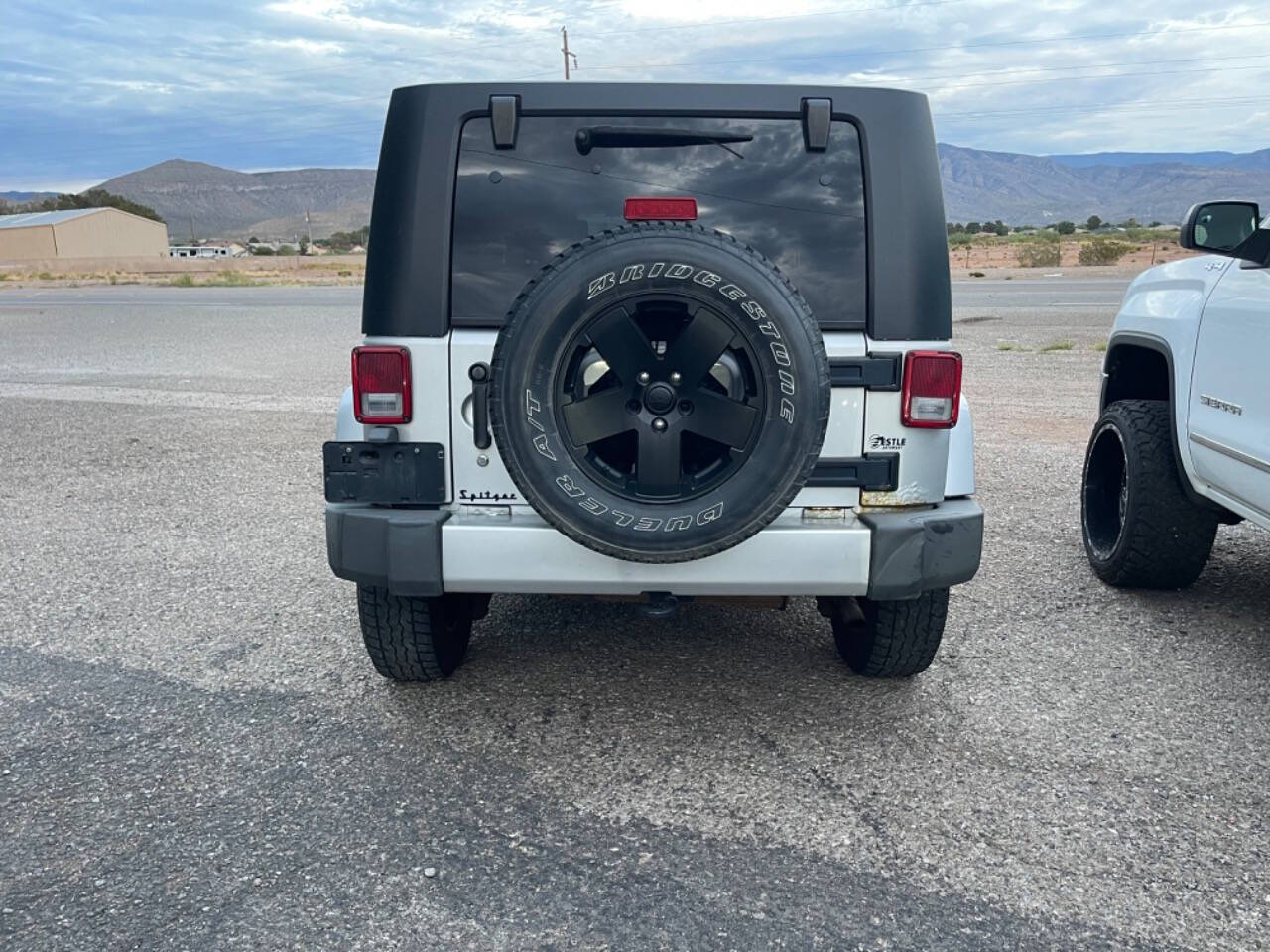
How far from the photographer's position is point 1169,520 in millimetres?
5094

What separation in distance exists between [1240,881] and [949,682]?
1.42 m

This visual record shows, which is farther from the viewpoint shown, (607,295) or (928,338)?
(928,338)

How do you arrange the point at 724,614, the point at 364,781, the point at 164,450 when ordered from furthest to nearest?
the point at 164,450 → the point at 724,614 → the point at 364,781

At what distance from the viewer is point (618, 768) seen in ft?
11.7

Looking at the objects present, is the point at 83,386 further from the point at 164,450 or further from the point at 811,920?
the point at 811,920

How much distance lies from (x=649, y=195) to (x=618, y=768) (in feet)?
5.73

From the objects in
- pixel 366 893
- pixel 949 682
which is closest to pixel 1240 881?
pixel 949 682

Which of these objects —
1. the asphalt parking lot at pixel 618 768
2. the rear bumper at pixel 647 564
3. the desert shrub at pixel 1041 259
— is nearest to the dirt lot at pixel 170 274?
the desert shrub at pixel 1041 259

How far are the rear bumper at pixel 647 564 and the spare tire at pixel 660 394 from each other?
0.60 ft

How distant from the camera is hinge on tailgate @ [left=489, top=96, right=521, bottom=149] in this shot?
11.5 ft

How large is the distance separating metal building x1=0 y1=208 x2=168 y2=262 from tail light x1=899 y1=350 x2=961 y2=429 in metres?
99.2

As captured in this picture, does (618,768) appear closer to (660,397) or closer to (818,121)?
(660,397)

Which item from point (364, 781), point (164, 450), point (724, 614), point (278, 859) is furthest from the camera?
point (164, 450)

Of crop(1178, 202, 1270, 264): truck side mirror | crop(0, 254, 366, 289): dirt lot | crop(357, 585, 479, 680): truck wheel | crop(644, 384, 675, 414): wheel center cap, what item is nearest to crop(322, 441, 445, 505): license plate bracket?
crop(357, 585, 479, 680): truck wheel
